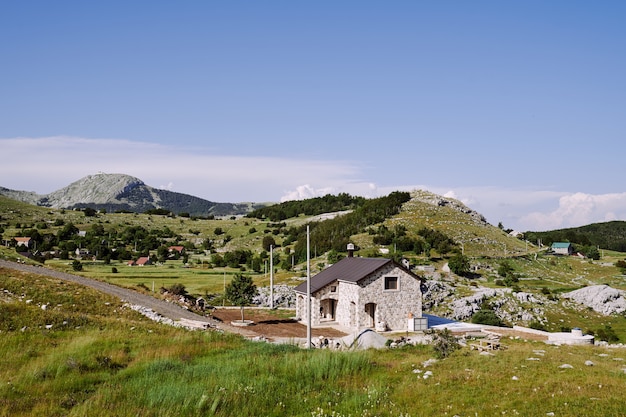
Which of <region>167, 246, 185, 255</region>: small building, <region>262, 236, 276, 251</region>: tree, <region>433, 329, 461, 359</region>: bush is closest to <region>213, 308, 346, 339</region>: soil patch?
<region>433, 329, 461, 359</region>: bush

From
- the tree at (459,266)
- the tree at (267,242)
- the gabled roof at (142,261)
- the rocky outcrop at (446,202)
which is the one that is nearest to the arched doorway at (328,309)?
the tree at (459,266)

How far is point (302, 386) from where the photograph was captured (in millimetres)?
15609

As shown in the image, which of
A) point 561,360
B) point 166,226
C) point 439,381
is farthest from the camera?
point 166,226

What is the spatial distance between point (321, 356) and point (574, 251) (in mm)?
142636

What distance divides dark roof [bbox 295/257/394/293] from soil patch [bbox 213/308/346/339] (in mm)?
3390

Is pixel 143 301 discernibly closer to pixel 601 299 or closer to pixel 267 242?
pixel 601 299

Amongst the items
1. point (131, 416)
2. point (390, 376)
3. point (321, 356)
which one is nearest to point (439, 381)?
point (390, 376)

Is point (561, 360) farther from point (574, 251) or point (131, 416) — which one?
point (574, 251)

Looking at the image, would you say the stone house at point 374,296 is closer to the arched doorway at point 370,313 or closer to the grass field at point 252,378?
the arched doorway at point 370,313

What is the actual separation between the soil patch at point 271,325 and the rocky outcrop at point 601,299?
152 ft

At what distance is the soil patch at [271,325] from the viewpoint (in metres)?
36.4

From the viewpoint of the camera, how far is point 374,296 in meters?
39.4

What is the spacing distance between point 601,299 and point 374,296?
45571 mm

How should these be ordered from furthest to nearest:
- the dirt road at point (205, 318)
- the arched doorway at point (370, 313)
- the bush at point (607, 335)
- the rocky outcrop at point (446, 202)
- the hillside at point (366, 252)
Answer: the rocky outcrop at point (446, 202)
the hillside at point (366, 252)
the bush at point (607, 335)
the arched doorway at point (370, 313)
the dirt road at point (205, 318)
